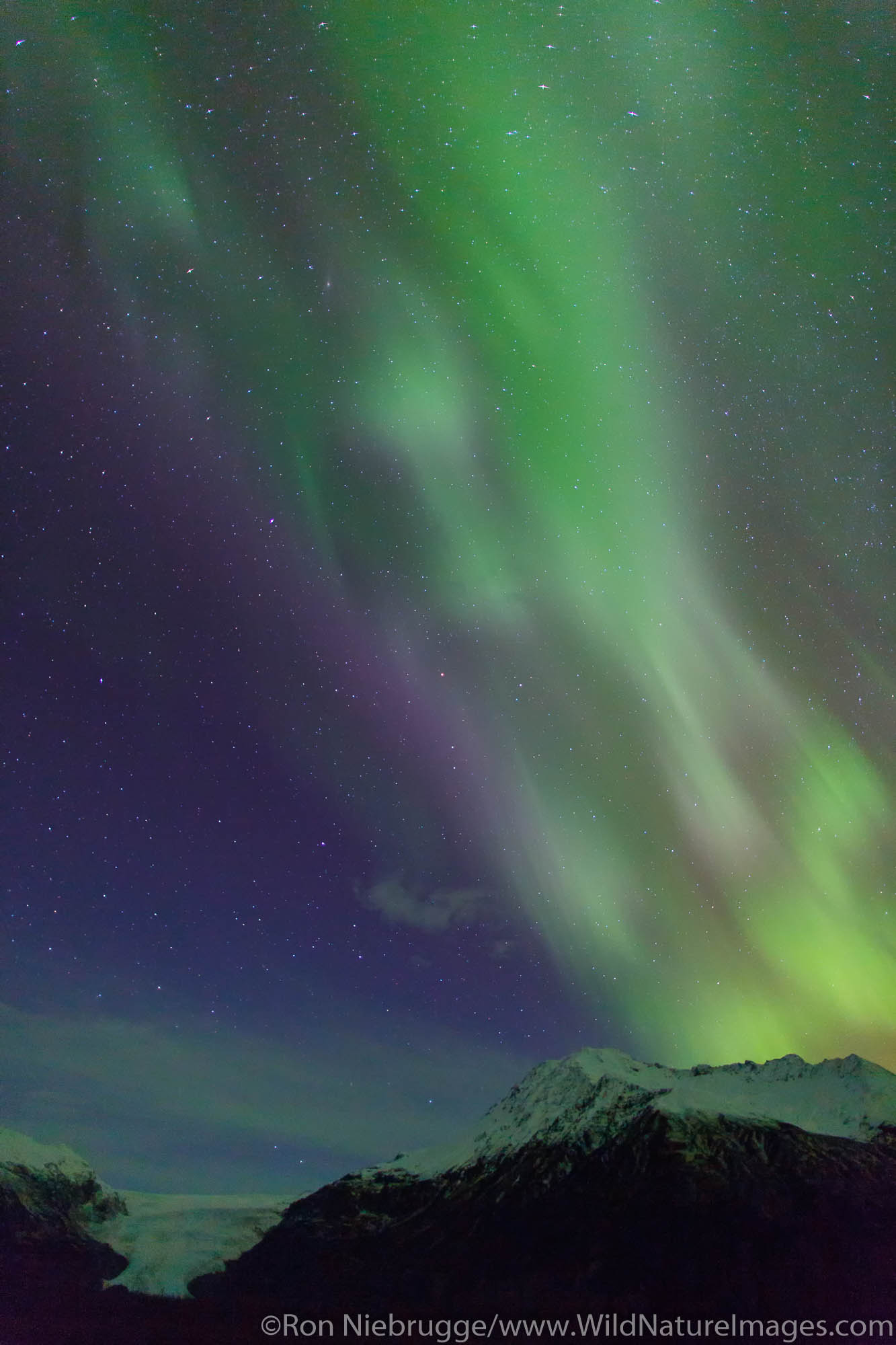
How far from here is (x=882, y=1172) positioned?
52.5 metres

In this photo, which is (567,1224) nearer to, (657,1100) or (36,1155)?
(657,1100)

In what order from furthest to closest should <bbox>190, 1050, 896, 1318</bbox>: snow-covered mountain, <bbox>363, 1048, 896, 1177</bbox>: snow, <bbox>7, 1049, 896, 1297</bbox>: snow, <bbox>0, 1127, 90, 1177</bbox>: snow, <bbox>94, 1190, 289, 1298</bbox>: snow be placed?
<bbox>0, 1127, 90, 1177</bbox>: snow
<bbox>94, 1190, 289, 1298</bbox>: snow
<bbox>7, 1049, 896, 1297</bbox>: snow
<bbox>363, 1048, 896, 1177</bbox>: snow
<bbox>190, 1050, 896, 1318</bbox>: snow-covered mountain

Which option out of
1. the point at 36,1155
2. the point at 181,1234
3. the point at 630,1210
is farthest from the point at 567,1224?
the point at 36,1155

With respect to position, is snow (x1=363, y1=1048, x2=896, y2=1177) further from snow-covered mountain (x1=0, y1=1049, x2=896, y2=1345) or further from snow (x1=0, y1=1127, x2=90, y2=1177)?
snow (x1=0, y1=1127, x2=90, y2=1177)

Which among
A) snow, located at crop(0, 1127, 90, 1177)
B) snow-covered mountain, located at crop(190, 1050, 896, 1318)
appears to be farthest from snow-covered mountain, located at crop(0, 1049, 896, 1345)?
snow, located at crop(0, 1127, 90, 1177)

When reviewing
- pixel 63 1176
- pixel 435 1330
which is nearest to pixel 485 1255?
pixel 435 1330

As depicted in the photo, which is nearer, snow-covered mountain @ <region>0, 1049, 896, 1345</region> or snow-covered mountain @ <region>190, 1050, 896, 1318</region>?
snow-covered mountain @ <region>0, 1049, 896, 1345</region>

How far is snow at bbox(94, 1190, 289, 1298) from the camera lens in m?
74.8

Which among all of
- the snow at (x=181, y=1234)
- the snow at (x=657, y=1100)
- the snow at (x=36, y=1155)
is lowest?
the snow at (x=181, y=1234)

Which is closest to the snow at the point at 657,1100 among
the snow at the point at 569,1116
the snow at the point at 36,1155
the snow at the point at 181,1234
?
the snow at the point at 569,1116

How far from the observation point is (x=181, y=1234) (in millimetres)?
84188

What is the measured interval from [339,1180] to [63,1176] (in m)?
40.2

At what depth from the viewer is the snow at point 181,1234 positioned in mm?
74750

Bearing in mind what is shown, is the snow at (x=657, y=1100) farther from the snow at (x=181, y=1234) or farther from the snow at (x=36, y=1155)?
the snow at (x=36, y=1155)
